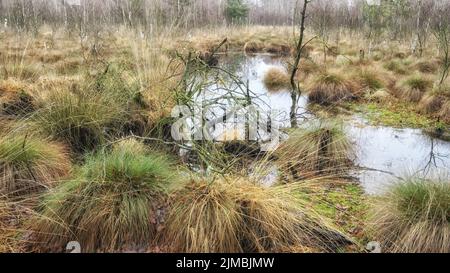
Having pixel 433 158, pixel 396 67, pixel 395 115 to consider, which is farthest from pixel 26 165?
pixel 396 67

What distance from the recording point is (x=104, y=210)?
3.06m

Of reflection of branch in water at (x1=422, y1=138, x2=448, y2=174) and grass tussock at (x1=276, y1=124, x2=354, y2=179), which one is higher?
grass tussock at (x1=276, y1=124, x2=354, y2=179)

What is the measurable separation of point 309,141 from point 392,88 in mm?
4866

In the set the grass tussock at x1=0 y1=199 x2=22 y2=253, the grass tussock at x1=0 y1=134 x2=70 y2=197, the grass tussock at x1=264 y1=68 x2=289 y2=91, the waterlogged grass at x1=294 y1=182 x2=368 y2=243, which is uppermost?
the grass tussock at x1=0 y1=134 x2=70 y2=197

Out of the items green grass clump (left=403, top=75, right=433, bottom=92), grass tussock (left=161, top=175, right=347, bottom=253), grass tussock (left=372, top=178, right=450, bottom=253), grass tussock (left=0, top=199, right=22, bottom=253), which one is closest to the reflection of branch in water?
grass tussock (left=372, top=178, right=450, bottom=253)

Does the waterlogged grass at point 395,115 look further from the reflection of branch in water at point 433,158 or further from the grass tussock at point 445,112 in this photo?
the reflection of branch in water at point 433,158

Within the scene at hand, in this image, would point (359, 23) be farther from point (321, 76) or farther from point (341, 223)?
point (341, 223)

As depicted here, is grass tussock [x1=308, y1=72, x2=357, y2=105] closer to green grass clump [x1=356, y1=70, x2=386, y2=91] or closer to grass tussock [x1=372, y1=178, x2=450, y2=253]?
green grass clump [x1=356, y1=70, x2=386, y2=91]

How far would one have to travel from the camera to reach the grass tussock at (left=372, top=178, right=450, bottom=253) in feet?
9.71

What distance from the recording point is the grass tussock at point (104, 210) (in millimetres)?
3041

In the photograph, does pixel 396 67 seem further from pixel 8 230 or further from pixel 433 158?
pixel 8 230

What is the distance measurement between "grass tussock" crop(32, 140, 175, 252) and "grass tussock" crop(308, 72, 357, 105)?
583 cm

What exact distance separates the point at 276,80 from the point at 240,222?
296 inches

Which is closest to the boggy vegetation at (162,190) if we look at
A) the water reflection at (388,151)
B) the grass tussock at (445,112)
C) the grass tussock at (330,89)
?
the water reflection at (388,151)
